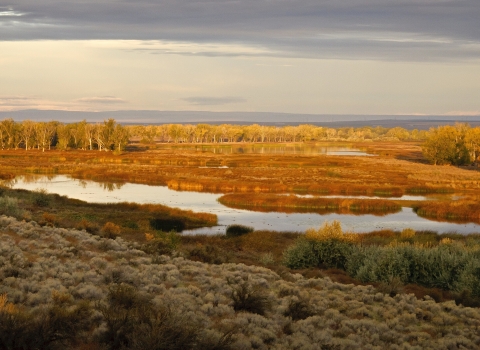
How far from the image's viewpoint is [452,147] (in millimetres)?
89125

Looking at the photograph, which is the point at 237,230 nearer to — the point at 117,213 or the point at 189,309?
the point at 117,213

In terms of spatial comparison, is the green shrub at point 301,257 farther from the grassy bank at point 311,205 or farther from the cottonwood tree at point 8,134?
the cottonwood tree at point 8,134

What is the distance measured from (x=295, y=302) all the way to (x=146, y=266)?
13.6 feet

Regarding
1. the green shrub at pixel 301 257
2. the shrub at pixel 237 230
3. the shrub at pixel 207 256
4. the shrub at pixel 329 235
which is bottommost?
the shrub at pixel 237 230

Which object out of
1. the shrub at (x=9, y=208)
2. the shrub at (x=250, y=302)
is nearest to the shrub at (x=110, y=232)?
the shrub at (x=9, y=208)

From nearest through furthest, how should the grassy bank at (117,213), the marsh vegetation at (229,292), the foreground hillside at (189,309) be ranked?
the foreground hillside at (189,309), the marsh vegetation at (229,292), the grassy bank at (117,213)

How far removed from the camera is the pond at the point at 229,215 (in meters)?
33.7

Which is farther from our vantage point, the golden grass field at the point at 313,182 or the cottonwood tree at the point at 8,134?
the cottonwood tree at the point at 8,134

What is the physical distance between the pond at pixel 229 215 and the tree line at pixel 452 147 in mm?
52684

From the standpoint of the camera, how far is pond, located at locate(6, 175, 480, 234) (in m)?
33.7

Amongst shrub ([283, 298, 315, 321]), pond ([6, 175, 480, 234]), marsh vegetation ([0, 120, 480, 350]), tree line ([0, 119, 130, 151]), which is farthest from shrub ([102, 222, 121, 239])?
tree line ([0, 119, 130, 151])

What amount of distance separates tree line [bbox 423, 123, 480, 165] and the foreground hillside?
8215 centimetres

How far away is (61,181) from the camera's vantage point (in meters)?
57.8

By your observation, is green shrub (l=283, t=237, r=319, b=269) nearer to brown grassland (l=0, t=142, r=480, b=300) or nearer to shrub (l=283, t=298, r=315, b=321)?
brown grassland (l=0, t=142, r=480, b=300)
